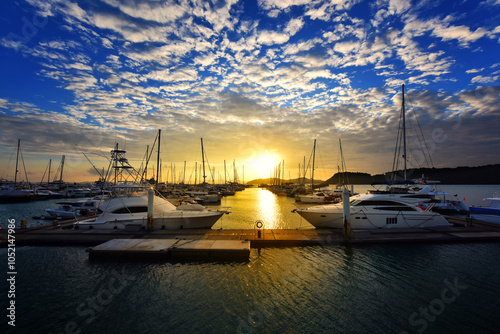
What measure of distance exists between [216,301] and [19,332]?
21.3ft

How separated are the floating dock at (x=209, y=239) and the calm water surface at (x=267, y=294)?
0.97 m

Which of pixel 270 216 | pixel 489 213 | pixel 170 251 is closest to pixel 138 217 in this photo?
pixel 170 251

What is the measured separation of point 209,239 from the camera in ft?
55.5

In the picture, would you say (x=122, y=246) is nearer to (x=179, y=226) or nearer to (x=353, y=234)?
(x=179, y=226)

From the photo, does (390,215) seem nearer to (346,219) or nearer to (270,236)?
(346,219)

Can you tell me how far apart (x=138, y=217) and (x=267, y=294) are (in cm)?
1435

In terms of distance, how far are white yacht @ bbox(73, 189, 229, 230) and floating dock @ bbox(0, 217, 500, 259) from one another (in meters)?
0.78

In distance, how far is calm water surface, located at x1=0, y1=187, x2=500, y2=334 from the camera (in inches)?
324

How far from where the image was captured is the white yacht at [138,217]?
781 inches

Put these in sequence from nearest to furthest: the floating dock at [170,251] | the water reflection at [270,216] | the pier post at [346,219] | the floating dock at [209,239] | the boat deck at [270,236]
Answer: the floating dock at [170,251], the floating dock at [209,239], the boat deck at [270,236], the pier post at [346,219], the water reflection at [270,216]

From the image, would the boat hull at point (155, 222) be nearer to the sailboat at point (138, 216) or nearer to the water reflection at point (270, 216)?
the sailboat at point (138, 216)

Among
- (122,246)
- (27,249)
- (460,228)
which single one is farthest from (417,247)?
(27,249)

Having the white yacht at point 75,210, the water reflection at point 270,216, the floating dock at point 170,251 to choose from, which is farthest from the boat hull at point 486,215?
the white yacht at point 75,210

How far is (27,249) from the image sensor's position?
15789 mm
